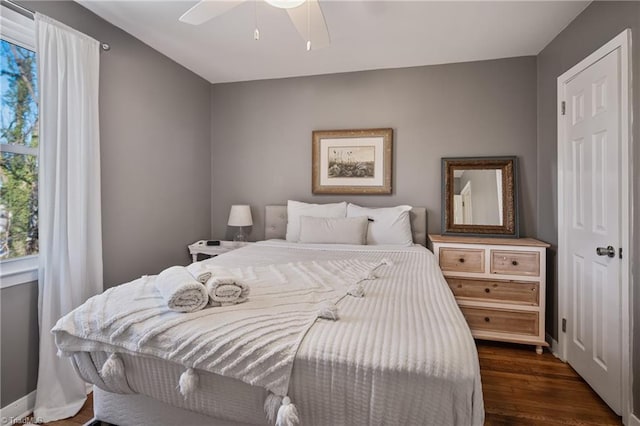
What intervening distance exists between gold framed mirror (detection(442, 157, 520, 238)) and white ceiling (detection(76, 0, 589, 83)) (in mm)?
1018

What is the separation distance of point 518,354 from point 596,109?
75.3 inches

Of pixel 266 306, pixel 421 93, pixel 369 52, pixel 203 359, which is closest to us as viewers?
pixel 203 359

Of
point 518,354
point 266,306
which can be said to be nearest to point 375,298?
point 266,306

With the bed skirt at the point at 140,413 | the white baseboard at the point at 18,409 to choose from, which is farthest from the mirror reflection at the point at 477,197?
the white baseboard at the point at 18,409

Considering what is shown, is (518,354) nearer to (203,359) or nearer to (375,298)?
(375,298)

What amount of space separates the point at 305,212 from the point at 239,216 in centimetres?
75

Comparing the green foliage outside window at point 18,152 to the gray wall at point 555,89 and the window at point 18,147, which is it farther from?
the gray wall at point 555,89

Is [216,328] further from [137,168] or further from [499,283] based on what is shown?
[499,283]

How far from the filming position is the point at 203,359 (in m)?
1.05

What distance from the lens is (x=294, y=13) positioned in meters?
1.72

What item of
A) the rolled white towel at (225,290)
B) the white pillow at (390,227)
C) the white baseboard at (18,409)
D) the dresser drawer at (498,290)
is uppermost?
the white pillow at (390,227)

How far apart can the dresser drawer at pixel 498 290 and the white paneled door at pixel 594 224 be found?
9.5 inches

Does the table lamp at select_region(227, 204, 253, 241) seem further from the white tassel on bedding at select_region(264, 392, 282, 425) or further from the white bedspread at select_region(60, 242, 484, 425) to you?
the white tassel on bedding at select_region(264, 392, 282, 425)

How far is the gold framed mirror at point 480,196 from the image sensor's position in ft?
9.55
